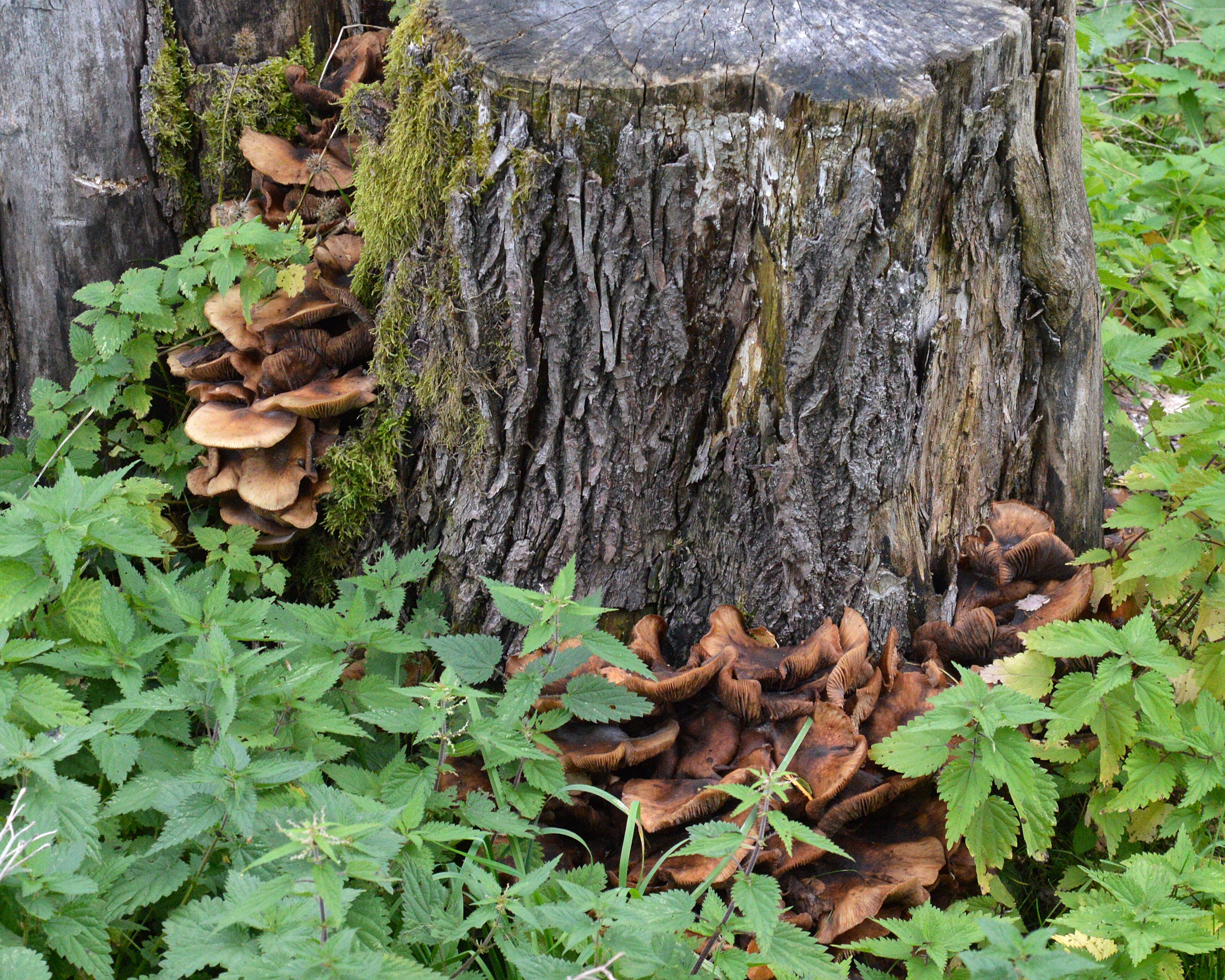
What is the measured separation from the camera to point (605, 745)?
2.83m

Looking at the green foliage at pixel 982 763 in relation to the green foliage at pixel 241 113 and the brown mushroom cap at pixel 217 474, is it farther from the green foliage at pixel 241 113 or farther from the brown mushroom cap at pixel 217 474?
the green foliage at pixel 241 113

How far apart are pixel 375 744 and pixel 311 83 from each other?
2.75 metres

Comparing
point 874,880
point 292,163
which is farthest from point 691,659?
point 292,163

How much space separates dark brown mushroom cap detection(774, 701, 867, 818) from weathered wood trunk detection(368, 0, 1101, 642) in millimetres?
587

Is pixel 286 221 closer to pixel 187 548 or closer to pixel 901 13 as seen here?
pixel 187 548

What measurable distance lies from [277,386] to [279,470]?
315mm

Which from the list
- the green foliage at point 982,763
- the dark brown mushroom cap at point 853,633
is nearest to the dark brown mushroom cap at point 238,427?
the dark brown mushroom cap at point 853,633

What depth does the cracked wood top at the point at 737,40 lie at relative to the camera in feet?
9.13

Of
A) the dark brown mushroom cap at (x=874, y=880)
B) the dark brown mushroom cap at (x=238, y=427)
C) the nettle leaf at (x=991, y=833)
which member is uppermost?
the dark brown mushroom cap at (x=238, y=427)

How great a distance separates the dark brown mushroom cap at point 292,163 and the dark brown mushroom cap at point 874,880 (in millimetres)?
3071

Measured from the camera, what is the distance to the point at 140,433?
3.84m

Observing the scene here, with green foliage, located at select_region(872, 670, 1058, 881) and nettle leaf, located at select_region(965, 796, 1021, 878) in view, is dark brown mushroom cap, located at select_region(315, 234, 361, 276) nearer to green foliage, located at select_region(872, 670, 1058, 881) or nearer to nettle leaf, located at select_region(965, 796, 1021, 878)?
green foliage, located at select_region(872, 670, 1058, 881)

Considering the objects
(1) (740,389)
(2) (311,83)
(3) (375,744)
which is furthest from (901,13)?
(3) (375,744)

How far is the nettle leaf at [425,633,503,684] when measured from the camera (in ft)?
9.04
